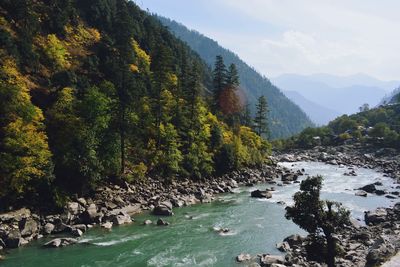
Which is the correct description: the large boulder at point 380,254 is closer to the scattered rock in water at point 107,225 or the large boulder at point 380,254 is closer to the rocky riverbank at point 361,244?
the rocky riverbank at point 361,244

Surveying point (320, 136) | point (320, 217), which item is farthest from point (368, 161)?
point (320, 217)

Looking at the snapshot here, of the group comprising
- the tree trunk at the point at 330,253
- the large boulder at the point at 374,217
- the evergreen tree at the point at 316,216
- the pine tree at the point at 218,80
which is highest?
the pine tree at the point at 218,80

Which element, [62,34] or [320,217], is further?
[62,34]

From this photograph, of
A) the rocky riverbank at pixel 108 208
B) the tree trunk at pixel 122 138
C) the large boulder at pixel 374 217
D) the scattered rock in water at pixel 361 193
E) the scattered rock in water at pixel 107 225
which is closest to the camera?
the rocky riverbank at pixel 108 208

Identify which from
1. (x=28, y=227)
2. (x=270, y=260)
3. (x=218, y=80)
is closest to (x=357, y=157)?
(x=218, y=80)

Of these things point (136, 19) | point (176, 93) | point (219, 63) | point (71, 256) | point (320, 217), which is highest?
point (136, 19)

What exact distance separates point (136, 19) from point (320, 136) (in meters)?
96.5

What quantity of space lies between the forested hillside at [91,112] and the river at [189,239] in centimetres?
961

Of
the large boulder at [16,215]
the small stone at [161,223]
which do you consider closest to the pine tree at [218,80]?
the small stone at [161,223]

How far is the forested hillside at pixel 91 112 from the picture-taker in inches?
1917

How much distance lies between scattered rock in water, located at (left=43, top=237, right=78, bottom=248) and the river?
79 cm

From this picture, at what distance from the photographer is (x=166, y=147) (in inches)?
2872

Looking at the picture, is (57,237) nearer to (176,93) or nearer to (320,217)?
(320,217)

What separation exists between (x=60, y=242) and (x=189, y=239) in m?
13.9
